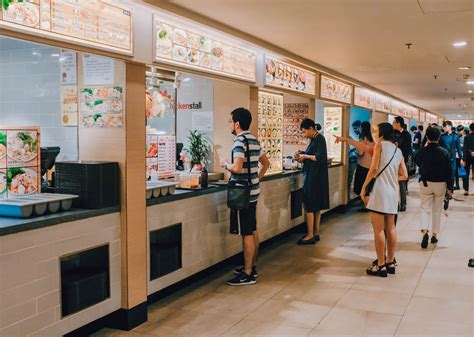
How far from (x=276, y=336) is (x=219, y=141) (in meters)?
2.88

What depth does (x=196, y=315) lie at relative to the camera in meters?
4.32

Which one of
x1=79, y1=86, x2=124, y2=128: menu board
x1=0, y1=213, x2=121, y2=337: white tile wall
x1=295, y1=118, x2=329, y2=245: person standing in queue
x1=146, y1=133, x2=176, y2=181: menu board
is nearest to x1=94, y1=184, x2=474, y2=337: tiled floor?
x1=295, y1=118, x2=329, y2=245: person standing in queue

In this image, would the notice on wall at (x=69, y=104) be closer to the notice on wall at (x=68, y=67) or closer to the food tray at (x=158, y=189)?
the notice on wall at (x=68, y=67)

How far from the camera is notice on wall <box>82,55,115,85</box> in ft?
13.1

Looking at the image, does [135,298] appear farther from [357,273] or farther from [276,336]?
[357,273]

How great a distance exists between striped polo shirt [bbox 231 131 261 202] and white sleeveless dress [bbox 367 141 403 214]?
49.4 inches

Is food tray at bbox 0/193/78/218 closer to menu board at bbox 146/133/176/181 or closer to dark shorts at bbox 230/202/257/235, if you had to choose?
menu board at bbox 146/133/176/181

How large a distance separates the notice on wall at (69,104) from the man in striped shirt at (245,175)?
149cm

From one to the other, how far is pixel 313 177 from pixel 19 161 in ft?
13.4

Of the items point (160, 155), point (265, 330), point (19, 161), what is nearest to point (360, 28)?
point (160, 155)

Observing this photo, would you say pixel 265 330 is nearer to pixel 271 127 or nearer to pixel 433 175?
pixel 271 127

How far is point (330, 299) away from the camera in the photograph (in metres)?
4.72

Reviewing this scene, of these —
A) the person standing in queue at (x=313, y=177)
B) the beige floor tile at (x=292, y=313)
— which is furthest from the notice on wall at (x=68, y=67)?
the person standing in queue at (x=313, y=177)

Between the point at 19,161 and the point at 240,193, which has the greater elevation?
the point at 19,161
